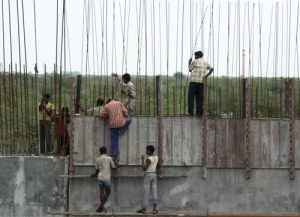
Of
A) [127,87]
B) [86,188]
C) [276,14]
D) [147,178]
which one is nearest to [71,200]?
[86,188]

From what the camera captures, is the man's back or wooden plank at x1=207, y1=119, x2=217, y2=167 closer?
the man's back

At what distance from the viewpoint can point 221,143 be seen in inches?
522

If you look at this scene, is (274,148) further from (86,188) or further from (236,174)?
(86,188)

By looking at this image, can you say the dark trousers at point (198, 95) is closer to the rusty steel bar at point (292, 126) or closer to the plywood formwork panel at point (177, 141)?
the plywood formwork panel at point (177, 141)

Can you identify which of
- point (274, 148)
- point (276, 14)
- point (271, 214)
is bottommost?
point (271, 214)

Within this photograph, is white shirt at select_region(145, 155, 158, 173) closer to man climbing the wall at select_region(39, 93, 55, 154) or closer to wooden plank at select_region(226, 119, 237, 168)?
wooden plank at select_region(226, 119, 237, 168)

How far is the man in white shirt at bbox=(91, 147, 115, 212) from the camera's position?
12.6 metres

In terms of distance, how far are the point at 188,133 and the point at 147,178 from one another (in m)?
1.23

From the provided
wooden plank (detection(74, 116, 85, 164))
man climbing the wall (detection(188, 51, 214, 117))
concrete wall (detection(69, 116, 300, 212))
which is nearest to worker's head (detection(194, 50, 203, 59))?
man climbing the wall (detection(188, 51, 214, 117))

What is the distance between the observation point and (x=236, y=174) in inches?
519

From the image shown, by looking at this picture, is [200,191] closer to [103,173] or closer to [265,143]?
[265,143]

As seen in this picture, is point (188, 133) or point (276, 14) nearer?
point (188, 133)

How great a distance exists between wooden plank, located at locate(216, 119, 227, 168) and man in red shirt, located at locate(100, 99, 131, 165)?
169 cm

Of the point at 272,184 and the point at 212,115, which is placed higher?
the point at 212,115
